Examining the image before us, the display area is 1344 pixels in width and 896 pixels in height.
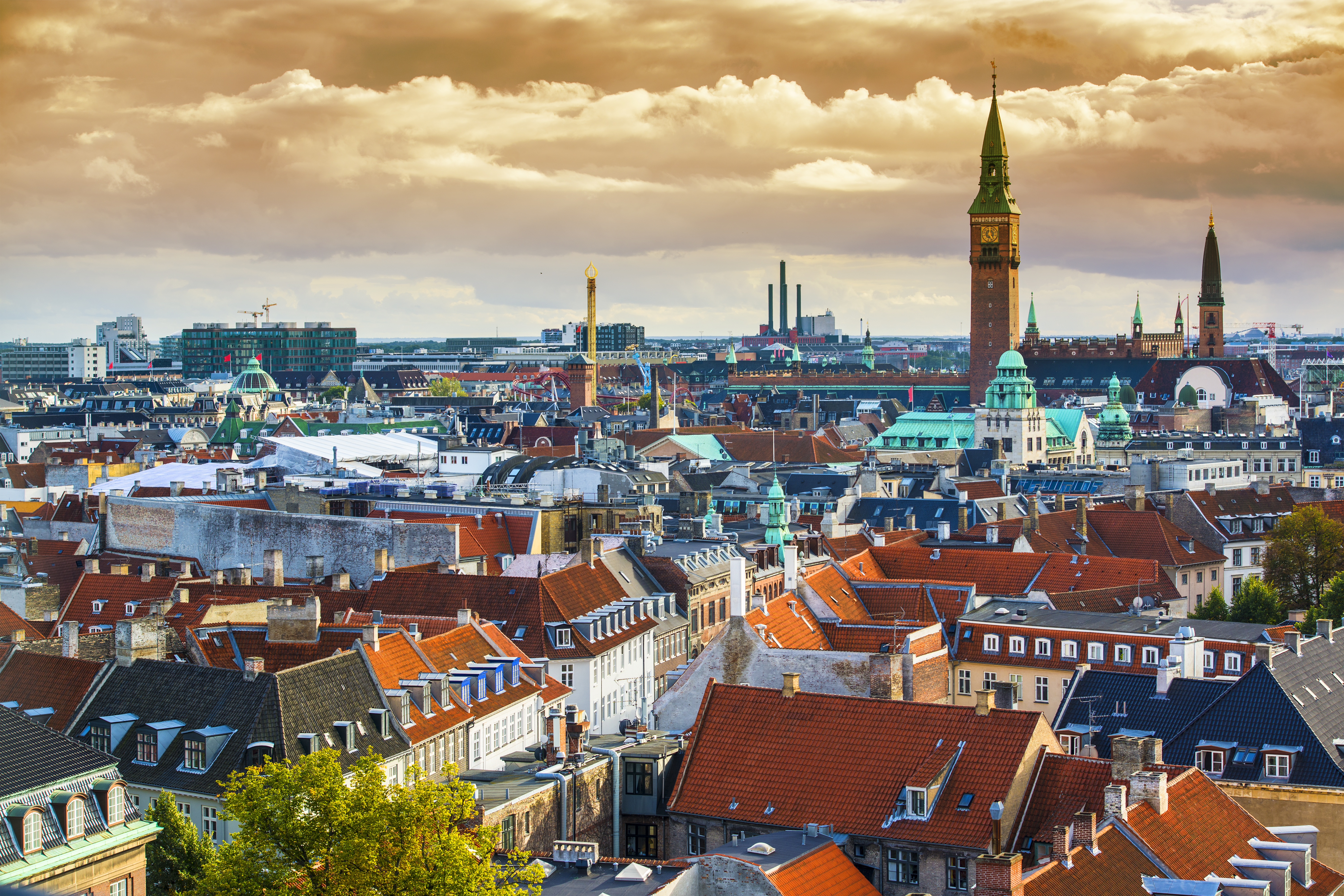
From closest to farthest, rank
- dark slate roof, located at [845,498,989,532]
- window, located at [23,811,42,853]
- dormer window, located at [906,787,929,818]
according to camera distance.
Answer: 1. window, located at [23,811,42,853]
2. dormer window, located at [906,787,929,818]
3. dark slate roof, located at [845,498,989,532]

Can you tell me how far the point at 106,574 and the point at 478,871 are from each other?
52639 millimetres

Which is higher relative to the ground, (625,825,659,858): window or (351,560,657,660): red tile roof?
(351,560,657,660): red tile roof

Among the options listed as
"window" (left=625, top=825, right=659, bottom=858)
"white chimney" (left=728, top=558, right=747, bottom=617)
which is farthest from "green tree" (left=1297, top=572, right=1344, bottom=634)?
"window" (left=625, top=825, right=659, bottom=858)

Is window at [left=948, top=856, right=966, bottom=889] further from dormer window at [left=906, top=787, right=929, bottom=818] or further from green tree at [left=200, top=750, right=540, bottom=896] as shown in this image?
green tree at [left=200, top=750, right=540, bottom=896]

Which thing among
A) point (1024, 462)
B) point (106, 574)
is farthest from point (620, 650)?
point (1024, 462)

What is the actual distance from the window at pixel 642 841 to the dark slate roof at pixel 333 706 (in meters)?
7.41

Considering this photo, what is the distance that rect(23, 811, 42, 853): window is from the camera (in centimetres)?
4009

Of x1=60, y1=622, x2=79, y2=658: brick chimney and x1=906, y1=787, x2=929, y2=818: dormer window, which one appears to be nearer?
x1=906, y1=787, x2=929, y2=818: dormer window

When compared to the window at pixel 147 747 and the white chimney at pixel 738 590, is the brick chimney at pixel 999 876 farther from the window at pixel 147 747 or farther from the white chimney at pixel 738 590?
the window at pixel 147 747

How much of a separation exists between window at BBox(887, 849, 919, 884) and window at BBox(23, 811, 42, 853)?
19.4 meters

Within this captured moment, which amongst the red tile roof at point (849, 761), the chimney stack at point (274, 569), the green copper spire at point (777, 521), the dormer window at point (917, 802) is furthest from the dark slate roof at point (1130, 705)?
the chimney stack at point (274, 569)

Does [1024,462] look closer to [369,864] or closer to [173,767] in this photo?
[173,767]

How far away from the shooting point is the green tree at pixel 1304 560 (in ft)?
322

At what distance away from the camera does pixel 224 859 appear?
36.0 m
